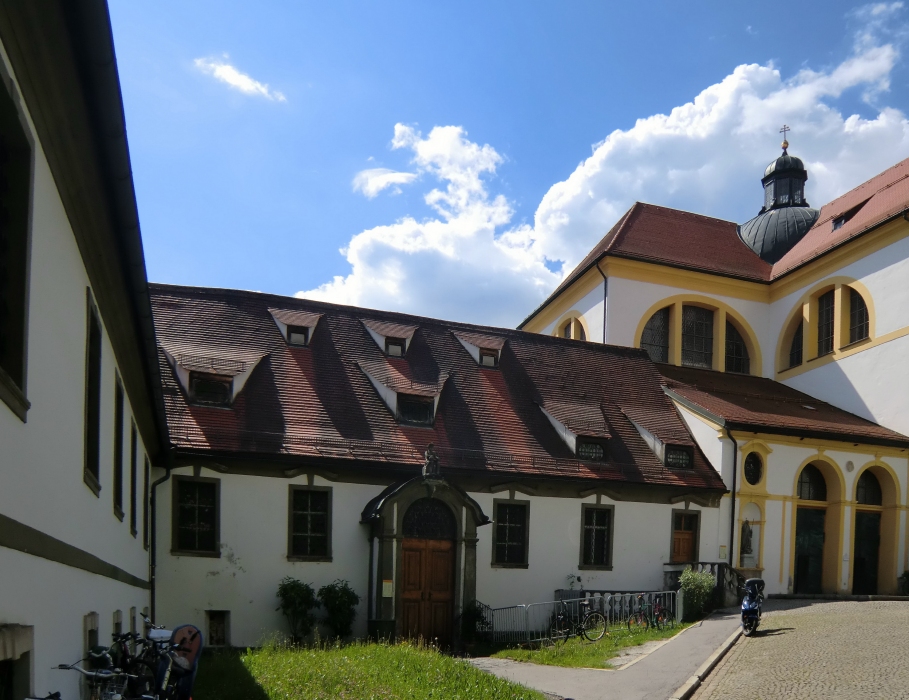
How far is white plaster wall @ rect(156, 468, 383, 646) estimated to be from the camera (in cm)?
1861

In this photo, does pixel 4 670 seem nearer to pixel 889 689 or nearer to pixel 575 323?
pixel 889 689

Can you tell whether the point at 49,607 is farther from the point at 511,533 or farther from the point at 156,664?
the point at 511,533

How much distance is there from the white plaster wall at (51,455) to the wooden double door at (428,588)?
12.4m

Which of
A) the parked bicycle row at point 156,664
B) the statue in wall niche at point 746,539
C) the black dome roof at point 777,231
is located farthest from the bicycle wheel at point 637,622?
the black dome roof at point 777,231

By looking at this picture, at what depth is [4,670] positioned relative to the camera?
4.87 m

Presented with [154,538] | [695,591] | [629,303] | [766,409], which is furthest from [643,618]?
[629,303]

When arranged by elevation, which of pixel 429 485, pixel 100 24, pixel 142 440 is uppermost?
pixel 100 24

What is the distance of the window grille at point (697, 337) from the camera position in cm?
3472

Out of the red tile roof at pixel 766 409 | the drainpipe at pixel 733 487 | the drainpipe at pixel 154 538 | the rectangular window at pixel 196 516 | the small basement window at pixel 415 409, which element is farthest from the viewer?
the red tile roof at pixel 766 409

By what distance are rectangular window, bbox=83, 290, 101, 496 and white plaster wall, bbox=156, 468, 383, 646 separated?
35.4 ft

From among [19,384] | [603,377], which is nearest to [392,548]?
[603,377]

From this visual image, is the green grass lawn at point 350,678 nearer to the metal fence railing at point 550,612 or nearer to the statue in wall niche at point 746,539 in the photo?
the metal fence railing at point 550,612

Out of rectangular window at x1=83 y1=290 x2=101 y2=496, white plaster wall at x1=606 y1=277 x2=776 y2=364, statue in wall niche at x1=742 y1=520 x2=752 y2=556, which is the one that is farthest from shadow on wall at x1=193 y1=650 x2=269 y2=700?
white plaster wall at x1=606 y1=277 x2=776 y2=364

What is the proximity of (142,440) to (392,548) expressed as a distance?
670 cm
